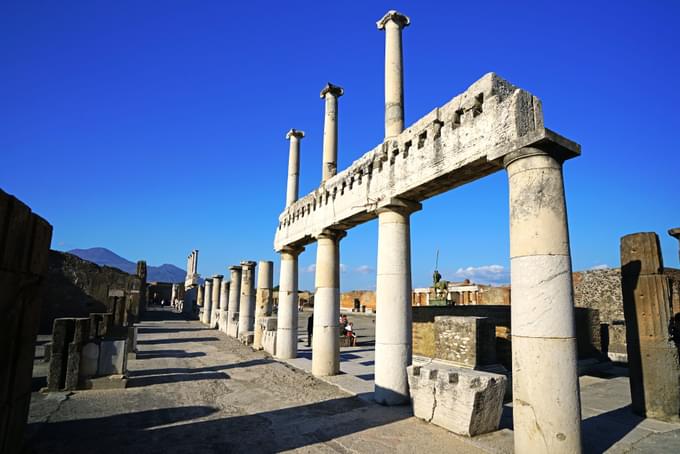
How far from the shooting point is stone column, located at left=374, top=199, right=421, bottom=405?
25.1 feet

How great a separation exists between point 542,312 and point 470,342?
14.9 feet

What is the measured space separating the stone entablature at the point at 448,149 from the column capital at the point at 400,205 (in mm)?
75

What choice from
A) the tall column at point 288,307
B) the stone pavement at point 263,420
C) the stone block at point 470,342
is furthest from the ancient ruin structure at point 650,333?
the tall column at point 288,307

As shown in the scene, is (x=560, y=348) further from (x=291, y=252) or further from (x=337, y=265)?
(x=291, y=252)

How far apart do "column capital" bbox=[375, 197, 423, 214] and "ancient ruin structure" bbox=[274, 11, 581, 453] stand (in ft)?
0.07

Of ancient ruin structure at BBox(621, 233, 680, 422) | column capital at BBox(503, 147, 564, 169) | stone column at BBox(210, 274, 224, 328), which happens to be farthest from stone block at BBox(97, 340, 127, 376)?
stone column at BBox(210, 274, 224, 328)

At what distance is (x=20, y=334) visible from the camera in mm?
3717

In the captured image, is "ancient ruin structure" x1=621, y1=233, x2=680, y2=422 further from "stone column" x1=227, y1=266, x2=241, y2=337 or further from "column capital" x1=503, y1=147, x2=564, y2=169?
"stone column" x1=227, y1=266, x2=241, y2=337

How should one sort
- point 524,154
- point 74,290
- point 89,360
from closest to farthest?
point 524,154 → point 89,360 → point 74,290

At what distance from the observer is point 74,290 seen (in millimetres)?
23422

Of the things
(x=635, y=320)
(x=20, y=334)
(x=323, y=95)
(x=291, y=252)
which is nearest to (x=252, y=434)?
(x=20, y=334)

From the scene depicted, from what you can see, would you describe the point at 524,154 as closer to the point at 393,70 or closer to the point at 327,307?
the point at 393,70

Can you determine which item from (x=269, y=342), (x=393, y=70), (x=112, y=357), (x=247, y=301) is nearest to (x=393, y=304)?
(x=393, y=70)

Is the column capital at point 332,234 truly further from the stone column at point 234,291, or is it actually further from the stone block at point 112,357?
the stone column at point 234,291
